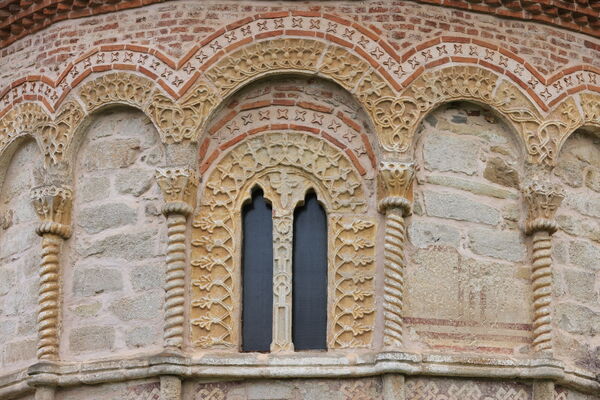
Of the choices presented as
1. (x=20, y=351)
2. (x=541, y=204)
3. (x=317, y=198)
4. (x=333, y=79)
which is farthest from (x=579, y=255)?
(x=20, y=351)

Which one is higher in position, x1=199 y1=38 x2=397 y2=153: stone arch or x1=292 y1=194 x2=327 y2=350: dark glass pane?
x1=199 y1=38 x2=397 y2=153: stone arch

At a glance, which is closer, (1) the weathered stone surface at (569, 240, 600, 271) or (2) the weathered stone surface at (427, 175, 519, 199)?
(2) the weathered stone surface at (427, 175, 519, 199)

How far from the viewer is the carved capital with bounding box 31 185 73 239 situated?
44.3ft

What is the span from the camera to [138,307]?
13078 mm

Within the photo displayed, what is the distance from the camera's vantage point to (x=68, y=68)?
14.0 m

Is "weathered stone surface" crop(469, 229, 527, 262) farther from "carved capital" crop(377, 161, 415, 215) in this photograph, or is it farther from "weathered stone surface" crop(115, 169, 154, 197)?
"weathered stone surface" crop(115, 169, 154, 197)

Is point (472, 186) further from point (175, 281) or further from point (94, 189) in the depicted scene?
point (94, 189)

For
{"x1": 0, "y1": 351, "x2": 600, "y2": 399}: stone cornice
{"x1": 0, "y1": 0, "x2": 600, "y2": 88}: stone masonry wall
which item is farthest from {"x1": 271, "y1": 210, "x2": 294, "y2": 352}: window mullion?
{"x1": 0, "y1": 0, "x2": 600, "y2": 88}: stone masonry wall

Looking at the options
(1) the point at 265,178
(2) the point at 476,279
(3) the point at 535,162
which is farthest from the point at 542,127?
(1) the point at 265,178

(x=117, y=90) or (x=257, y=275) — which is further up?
(x=117, y=90)

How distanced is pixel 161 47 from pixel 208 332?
8.27 ft

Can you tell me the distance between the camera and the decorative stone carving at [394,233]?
1274 centimetres

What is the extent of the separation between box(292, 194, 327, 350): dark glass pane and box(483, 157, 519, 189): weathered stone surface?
1.47 m

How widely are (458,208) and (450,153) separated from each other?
1.61ft
